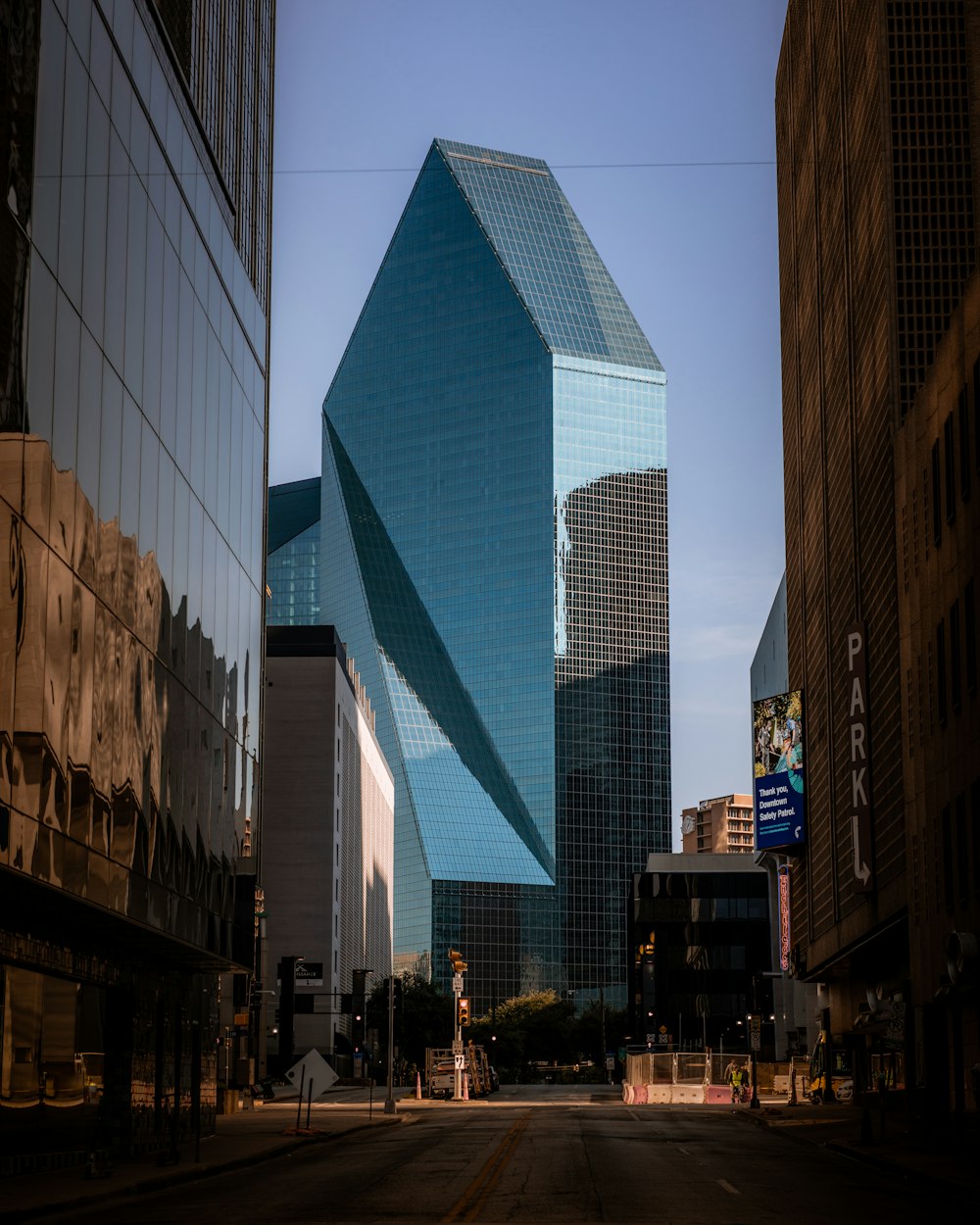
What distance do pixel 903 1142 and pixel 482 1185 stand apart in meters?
16.0

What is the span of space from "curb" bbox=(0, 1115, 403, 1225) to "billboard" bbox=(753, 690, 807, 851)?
2016 inches

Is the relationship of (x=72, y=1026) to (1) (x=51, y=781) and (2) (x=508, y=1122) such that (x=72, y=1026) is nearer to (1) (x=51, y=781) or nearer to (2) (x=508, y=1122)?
(1) (x=51, y=781)

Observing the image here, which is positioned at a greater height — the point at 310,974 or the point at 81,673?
the point at 81,673

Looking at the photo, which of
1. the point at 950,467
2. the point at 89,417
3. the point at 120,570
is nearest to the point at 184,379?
the point at 120,570

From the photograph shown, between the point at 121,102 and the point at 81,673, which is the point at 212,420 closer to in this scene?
the point at 121,102

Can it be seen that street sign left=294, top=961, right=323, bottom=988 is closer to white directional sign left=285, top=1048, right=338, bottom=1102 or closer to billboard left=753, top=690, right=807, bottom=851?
billboard left=753, top=690, right=807, bottom=851

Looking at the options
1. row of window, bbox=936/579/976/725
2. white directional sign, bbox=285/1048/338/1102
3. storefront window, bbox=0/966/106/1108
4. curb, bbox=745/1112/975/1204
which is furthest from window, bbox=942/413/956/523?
storefront window, bbox=0/966/106/1108

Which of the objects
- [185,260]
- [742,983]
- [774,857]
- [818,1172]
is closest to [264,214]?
[185,260]

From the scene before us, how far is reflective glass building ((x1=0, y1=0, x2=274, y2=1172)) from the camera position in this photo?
27031 mm

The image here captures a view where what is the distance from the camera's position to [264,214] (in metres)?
56.2

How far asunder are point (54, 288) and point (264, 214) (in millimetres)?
28839

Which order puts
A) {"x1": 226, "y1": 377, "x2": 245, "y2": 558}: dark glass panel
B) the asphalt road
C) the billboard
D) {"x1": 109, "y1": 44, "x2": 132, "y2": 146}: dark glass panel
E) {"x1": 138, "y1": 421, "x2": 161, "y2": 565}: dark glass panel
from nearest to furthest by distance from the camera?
1. the asphalt road
2. {"x1": 109, "y1": 44, "x2": 132, "y2": 146}: dark glass panel
3. {"x1": 138, "y1": 421, "x2": 161, "y2": 565}: dark glass panel
4. {"x1": 226, "y1": 377, "x2": 245, "y2": 558}: dark glass panel
5. the billboard

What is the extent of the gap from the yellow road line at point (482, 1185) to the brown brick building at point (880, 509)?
9.14 metres

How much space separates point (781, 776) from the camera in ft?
309
